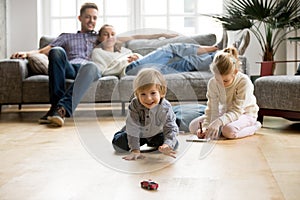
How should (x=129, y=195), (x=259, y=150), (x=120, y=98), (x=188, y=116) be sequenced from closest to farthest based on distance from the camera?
1. (x=129, y=195)
2. (x=259, y=150)
3. (x=120, y=98)
4. (x=188, y=116)

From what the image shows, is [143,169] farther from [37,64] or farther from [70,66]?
[37,64]

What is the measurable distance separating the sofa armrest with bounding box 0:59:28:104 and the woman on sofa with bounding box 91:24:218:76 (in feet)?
1.98

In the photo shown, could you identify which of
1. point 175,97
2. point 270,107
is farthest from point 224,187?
point 270,107

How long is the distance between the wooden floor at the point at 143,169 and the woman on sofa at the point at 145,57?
427 millimetres

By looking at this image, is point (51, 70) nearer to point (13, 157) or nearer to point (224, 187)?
point (13, 157)

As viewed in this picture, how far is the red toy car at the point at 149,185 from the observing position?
74.2 inches

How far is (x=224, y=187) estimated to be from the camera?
1.91 meters

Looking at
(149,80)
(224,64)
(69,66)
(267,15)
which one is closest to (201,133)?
(224,64)

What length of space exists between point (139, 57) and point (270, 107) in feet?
2.87

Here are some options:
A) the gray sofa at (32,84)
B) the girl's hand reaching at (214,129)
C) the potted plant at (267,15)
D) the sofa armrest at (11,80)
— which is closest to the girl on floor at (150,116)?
Result: the girl's hand reaching at (214,129)

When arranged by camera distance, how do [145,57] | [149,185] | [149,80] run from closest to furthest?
[149,185]
[149,80]
[145,57]

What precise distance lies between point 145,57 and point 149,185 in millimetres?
1655

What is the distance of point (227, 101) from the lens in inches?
126

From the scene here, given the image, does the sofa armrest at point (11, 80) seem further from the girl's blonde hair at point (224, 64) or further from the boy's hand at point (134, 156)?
the boy's hand at point (134, 156)
